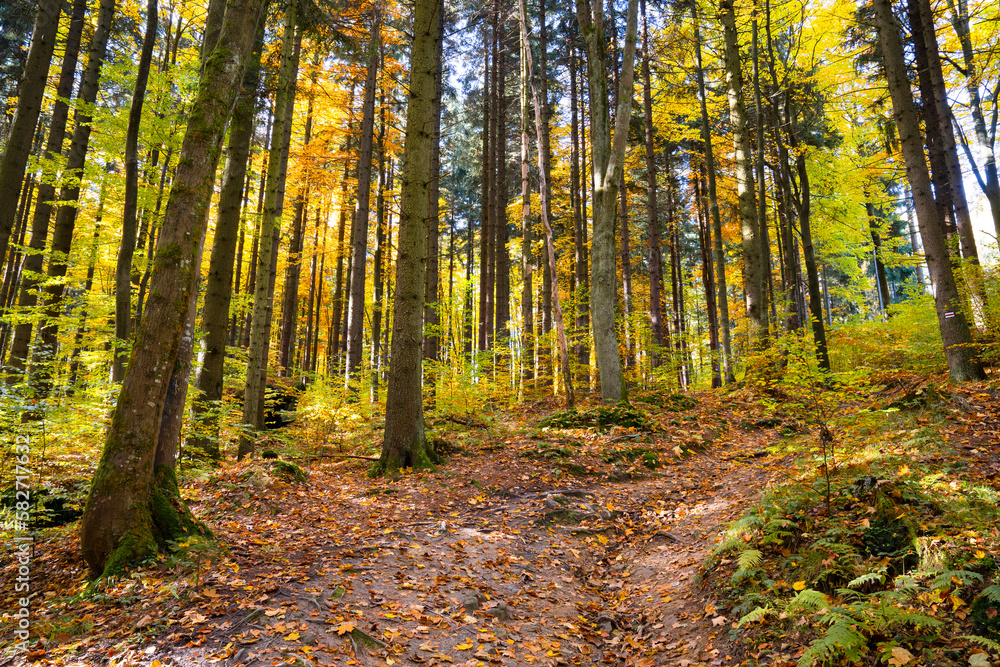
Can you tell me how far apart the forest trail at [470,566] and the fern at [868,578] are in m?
0.96

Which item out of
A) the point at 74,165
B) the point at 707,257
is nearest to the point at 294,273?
the point at 74,165

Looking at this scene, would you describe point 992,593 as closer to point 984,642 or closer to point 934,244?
point 984,642

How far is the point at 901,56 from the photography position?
7.83 meters

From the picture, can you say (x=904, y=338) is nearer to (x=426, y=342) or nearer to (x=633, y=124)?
(x=633, y=124)

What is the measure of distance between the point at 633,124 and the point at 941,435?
49.0 feet

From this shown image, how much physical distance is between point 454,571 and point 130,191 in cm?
815

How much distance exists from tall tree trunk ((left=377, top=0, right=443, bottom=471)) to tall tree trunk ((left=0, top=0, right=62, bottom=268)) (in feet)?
17.0

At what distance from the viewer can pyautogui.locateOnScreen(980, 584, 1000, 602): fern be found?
8.71ft

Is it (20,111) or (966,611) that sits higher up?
(20,111)

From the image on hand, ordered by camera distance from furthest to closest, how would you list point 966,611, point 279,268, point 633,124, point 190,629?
point 279,268 < point 633,124 < point 190,629 < point 966,611

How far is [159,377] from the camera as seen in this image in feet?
14.2

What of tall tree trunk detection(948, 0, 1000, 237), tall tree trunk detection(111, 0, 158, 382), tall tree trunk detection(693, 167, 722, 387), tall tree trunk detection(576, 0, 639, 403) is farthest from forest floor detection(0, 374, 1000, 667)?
tall tree trunk detection(693, 167, 722, 387)

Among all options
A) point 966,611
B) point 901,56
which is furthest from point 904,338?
point 966,611

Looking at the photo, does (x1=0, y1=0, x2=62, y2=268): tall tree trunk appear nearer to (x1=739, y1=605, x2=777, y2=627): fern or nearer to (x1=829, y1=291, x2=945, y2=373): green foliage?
(x1=739, y1=605, x2=777, y2=627): fern
